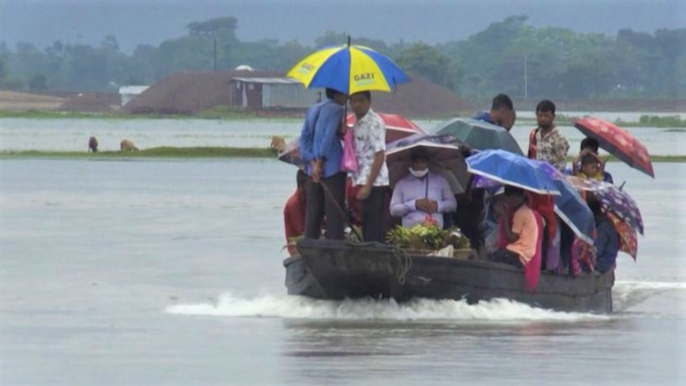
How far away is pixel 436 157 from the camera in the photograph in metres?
16.0

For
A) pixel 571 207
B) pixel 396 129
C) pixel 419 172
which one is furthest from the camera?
pixel 396 129

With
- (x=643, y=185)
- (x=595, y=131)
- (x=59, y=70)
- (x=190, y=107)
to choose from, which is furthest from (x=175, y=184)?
(x=59, y=70)

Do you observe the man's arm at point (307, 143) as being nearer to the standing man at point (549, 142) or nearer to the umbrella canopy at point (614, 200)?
the umbrella canopy at point (614, 200)

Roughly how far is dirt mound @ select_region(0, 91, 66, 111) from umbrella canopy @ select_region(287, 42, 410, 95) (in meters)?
111

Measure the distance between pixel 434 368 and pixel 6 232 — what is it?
13.1m

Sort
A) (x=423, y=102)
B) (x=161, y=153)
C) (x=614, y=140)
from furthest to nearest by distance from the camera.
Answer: (x=423, y=102) → (x=161, y=153) → (x=614, y=140)

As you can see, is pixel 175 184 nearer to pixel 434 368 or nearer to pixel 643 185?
pixel 643 185

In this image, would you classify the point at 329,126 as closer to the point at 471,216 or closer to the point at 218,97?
the point at 471,216

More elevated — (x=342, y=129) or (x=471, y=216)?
(x=342, y=129)

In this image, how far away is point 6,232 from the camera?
82.1 feet

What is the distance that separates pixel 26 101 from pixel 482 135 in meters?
120

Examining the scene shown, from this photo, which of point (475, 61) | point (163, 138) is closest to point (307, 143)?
point (163, 138)

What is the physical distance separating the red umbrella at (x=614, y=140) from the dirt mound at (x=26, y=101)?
110 m

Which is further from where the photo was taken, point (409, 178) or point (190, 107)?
point (190, 107)
